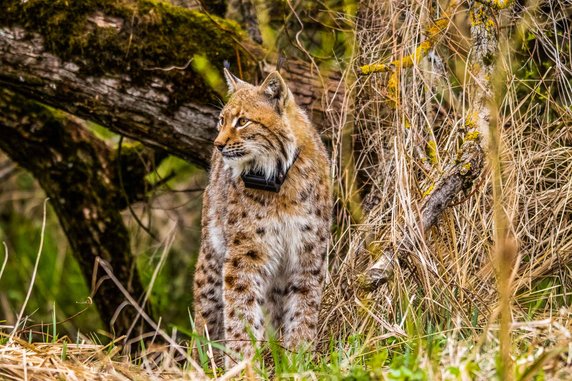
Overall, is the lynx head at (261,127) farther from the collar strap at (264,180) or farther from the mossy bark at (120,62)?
the mossy bark at (120,62)

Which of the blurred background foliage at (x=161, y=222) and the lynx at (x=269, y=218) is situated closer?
the lynx at (x=269, y=218)

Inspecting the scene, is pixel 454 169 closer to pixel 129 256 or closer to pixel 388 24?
pixel 388 24

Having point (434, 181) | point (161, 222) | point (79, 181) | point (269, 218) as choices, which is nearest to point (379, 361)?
point (434, 181)

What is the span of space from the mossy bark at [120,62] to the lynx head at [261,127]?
72 cm

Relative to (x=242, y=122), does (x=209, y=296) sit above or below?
below

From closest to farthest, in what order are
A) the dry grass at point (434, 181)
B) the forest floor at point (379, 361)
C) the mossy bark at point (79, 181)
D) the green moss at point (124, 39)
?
1. the forest floor at point (379, 361)
2. the dry grass at point (434, 181)
3. the green moss at point (124, 39)
4. the mossy bark at point (79, 181)

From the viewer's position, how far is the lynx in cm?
457

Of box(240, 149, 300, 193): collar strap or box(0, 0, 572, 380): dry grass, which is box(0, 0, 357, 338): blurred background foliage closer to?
box(0, 0, 572, 380): dry grass

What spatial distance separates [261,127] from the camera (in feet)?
15.0

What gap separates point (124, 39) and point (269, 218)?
56.1 inches

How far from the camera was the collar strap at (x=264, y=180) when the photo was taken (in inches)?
180

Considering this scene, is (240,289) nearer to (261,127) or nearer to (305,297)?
(305,297)

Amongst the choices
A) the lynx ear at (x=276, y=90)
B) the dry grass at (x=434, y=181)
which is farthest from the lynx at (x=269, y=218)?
the dry grass at (x=434, y=181)

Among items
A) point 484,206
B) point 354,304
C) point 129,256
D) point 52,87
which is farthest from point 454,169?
point 129,256
